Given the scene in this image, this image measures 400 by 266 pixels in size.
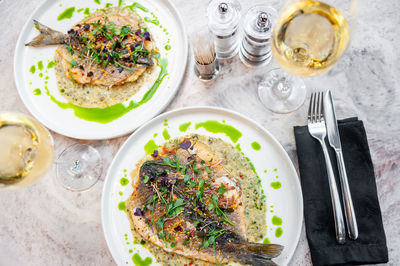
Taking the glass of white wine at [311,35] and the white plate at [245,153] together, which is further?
the white plate at [245,153]

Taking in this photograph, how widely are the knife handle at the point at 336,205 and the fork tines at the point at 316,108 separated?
0.65 ft

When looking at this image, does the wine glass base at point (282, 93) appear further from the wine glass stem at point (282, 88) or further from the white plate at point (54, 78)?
the white plate at point (54, 78)

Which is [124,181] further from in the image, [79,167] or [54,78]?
[54,78]

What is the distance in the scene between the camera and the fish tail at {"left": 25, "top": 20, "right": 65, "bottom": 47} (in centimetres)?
243

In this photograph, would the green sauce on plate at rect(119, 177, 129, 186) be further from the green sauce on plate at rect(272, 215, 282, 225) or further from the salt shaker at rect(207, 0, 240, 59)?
the salt shaker at rect(207, 0, 240, 59)

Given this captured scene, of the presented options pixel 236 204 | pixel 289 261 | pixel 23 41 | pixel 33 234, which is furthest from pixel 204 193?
pixel 23 41

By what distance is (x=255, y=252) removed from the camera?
6.42ft

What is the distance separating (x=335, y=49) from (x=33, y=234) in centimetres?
232

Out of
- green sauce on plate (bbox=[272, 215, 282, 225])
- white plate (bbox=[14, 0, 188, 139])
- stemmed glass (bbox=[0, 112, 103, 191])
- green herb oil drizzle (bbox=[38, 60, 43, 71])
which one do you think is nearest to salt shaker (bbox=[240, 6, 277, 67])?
white plate (bbox=[14, 0, 188, 139])

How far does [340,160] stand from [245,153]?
0.60 metres

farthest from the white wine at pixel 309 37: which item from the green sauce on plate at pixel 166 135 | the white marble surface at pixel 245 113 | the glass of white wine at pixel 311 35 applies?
the green sauce on plate at pixel 166 135

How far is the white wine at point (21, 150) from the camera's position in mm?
1779

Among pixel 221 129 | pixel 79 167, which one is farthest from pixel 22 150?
pixel 221 129

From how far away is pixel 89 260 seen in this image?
2.29 metres
